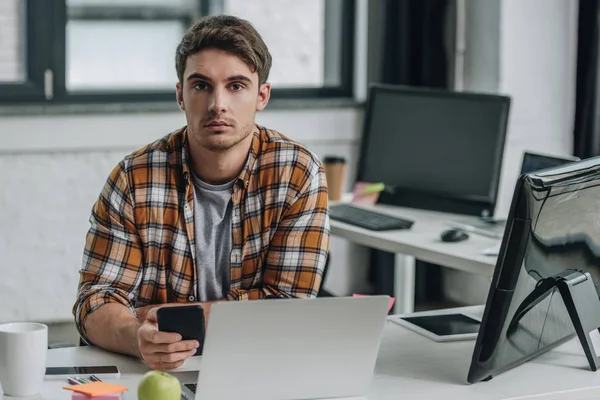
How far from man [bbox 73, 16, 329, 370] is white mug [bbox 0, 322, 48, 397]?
0.44m

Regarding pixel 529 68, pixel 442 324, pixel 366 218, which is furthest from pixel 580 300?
pixel 529 68

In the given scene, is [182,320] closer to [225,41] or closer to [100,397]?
[100,397]

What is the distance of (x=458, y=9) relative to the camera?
14.6ft

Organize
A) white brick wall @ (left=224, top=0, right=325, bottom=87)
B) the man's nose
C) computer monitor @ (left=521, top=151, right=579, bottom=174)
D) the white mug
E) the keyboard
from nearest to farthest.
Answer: the white mug → the man's nose → computer monitor @ (left=521, top=151, right=579, bottom=174) → the keyboard → white brick wall @ (left=224, top=0, right=325, bottom=87)

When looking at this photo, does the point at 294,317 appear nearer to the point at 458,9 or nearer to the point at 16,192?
the point at 16,192

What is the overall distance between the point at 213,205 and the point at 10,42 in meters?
2.19

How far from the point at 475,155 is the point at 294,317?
75.5 inches

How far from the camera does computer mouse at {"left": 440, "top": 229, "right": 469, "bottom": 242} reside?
301 cm

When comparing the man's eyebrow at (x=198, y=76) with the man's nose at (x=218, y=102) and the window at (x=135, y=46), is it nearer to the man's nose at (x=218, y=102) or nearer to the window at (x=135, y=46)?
the man's nose at (x=218, y=102)

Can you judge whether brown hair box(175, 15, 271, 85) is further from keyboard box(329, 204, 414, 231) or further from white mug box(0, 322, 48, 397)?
keyboard box(329, 204, 414, 231)

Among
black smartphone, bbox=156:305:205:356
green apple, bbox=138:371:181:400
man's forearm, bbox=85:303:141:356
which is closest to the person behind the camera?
green apple, bbox=138:371:181:400

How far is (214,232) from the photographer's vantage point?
2.27 metres

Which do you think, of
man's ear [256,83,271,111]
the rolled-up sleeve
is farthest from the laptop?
man's ear [256,83,271,111]

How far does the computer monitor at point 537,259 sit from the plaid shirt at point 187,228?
0.58 metres
